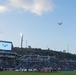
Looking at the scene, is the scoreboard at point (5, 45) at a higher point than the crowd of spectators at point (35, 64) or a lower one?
higher

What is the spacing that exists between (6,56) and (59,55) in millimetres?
87539

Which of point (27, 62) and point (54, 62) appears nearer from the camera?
point (27, 62)

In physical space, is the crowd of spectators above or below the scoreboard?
below

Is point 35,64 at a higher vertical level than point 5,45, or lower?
lower

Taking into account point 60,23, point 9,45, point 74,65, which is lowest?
point 74,65

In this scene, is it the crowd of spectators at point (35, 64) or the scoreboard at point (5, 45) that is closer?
the crowd of spectators at point (35, 64)

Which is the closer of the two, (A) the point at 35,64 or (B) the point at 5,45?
(B) the point at 5,45

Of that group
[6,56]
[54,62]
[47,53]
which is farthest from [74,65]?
[47,53]

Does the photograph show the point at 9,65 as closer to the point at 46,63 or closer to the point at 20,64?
the point at 20,64

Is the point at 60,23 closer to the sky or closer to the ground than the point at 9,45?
closer to the sky

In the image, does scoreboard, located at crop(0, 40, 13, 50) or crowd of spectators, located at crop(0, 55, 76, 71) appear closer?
crowd of spectators, located at crop(0, 55, 76, 71)

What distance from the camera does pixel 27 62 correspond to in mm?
99812

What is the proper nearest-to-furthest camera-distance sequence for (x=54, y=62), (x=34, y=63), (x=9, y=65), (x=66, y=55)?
(x=9, y=65) → (x=34, y=63) → (x=54, y=62) → (x=66, y=55)

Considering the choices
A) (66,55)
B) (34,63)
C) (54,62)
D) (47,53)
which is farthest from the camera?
(66,55)
